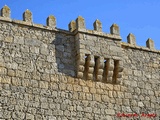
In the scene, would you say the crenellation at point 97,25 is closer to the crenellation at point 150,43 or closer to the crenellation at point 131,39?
the crenellation at point 131,39

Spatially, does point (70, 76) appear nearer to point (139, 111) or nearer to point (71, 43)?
point (71, 43)

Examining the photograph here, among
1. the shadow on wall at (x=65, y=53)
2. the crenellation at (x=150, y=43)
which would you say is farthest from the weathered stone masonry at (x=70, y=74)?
the crenellation at (x=150, y=43)

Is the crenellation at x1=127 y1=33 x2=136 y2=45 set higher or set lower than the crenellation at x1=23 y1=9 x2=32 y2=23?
lower

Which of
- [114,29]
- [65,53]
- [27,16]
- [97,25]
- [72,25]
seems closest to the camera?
[27,16]

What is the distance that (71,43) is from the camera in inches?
523

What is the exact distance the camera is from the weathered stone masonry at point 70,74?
11992mm

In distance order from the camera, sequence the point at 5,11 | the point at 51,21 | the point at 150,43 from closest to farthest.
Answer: the point at 5,11
the point at 51,21
the point at 150,43

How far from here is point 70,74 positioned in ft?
42.3

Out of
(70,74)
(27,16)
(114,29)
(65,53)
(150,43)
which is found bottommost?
(70,74)

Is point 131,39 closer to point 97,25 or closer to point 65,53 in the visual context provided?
point 97,25

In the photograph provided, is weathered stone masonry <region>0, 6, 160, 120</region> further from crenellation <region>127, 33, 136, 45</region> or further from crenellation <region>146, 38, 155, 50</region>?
crenellation <region>146, 38, 155, 50</region>

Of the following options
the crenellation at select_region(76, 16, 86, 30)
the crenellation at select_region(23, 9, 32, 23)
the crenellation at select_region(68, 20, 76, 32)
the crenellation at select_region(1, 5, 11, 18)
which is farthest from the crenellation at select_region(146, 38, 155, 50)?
the crenellation at select_region(1, 5, 11, 18)

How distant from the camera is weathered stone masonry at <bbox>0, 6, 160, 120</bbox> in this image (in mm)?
11992

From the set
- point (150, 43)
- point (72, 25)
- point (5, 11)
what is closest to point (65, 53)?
point (72, 25)
